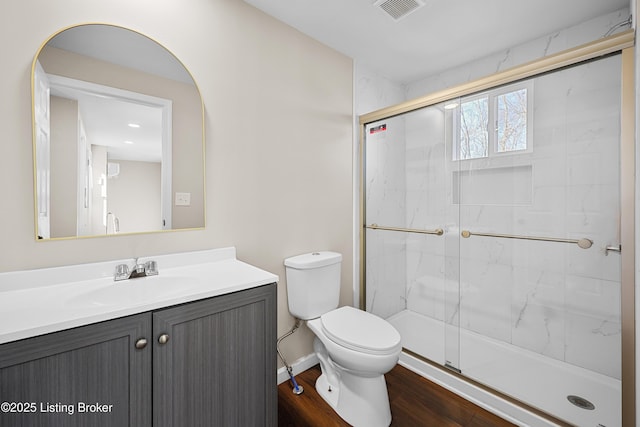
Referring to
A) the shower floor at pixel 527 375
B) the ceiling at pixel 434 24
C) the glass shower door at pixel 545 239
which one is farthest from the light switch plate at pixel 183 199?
the shower floor at pixel 527 375

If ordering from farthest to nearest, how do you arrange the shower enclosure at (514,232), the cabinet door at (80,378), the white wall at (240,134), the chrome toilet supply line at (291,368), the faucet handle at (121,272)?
1. the chrome toilet supply line at (291,368)
2. the shower enclosure at (514,232)
3. the faucet handle at (121,272)
4. the white wall at (240,134)
5. the cabinet door at (80,378)

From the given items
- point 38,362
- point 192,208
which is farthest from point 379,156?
point 38,362

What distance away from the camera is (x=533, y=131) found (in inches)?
66.9

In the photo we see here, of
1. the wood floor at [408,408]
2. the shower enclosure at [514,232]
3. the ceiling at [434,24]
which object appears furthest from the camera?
the ceiling at [434,24]

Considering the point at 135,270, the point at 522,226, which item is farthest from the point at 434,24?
the point at 135,270

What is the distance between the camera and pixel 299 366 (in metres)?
1.92

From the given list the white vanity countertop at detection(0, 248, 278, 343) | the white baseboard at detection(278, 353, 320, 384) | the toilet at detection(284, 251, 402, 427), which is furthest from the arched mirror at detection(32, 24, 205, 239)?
the white baseboard at detection(278, 353, 320, 384)

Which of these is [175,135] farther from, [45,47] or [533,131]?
[533,131]

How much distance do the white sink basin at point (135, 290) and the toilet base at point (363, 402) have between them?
3.31 ft

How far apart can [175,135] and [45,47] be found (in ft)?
1.77

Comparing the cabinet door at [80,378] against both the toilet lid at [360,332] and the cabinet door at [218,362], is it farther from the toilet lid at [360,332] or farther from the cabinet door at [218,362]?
the toilet lid at [360,332]

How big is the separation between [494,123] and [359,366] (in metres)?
1.71

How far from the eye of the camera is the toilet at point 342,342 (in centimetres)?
142

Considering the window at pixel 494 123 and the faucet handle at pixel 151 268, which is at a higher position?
the window at pixel 494 123
